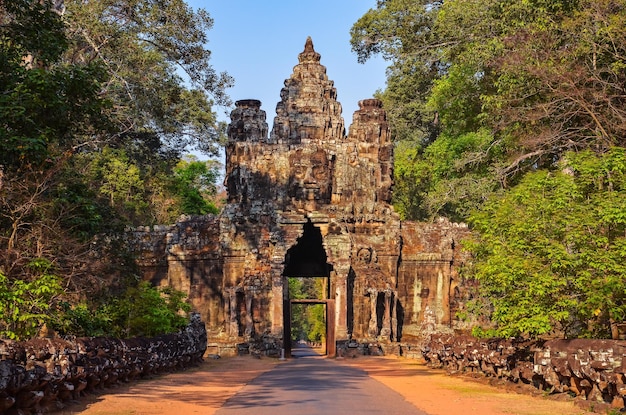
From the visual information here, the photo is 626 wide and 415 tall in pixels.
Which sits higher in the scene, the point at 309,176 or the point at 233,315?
the point at 309,176

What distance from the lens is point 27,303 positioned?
1384 cm

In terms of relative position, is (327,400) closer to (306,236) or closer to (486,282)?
(486,282)

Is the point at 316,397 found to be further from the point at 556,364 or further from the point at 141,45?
the point at 141,45

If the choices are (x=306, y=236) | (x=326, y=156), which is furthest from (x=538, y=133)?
(x=306, y=236)

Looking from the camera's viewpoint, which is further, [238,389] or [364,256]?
[364,256]

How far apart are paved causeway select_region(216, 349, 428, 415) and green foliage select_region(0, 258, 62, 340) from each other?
145 inches

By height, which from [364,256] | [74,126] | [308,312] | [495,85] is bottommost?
[308,312]

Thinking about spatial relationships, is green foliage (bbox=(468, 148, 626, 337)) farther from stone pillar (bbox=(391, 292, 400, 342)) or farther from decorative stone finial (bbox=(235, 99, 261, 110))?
decorative stone finial (bbox=(235, 99, 261, 110))

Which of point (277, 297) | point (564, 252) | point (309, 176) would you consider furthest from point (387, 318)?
point (564, 252)

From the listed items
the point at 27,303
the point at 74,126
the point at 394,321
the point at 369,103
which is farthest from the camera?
the point at 369,103

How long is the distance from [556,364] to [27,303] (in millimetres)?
8985

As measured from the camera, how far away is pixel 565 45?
874 inches

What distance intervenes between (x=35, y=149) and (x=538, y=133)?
49.8 ft

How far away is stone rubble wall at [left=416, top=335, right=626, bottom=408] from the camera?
37.9ft
